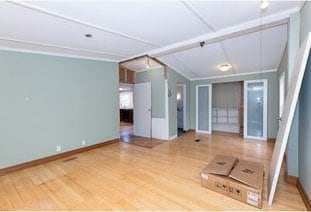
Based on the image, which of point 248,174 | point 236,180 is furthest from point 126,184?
point 248,174

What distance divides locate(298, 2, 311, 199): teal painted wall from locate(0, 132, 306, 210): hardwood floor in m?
0.32

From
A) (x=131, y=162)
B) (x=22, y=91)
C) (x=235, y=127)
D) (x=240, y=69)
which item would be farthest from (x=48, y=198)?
(x=235, y=127)

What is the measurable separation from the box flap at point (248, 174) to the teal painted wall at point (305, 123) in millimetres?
480

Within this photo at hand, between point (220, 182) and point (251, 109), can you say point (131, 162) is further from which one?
point (251, 109)

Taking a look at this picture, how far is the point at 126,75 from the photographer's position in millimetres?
5797

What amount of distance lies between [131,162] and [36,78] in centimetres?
270

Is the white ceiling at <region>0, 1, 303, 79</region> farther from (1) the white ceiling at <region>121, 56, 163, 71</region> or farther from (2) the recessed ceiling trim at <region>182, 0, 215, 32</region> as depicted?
(1) the white ceiling at <region>121, 56, 163, 71</region>

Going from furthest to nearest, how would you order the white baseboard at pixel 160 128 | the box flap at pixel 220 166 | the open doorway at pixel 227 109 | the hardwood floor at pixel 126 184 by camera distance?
the open doorway at pixel 227 109, the white baseboard at pixel 160 128, the box flap at pixel 220 166, the hardwood floor at pixel 126 184

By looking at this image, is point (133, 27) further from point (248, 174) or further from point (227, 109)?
point (227, 109)

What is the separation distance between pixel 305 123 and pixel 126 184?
2647 millimetres

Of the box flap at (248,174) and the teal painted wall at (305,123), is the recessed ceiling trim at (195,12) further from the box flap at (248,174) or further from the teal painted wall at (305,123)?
the box flap at (248,174)

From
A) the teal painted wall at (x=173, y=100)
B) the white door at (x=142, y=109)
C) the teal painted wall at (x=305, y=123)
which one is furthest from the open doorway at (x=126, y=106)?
the teal painted wall at (x=305, y=123)

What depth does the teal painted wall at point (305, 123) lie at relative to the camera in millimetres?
1935

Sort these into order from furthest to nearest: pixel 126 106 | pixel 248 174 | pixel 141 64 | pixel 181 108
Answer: pixel 126 106, pixel 181 108, pixel 141 64, pixel 248 174
